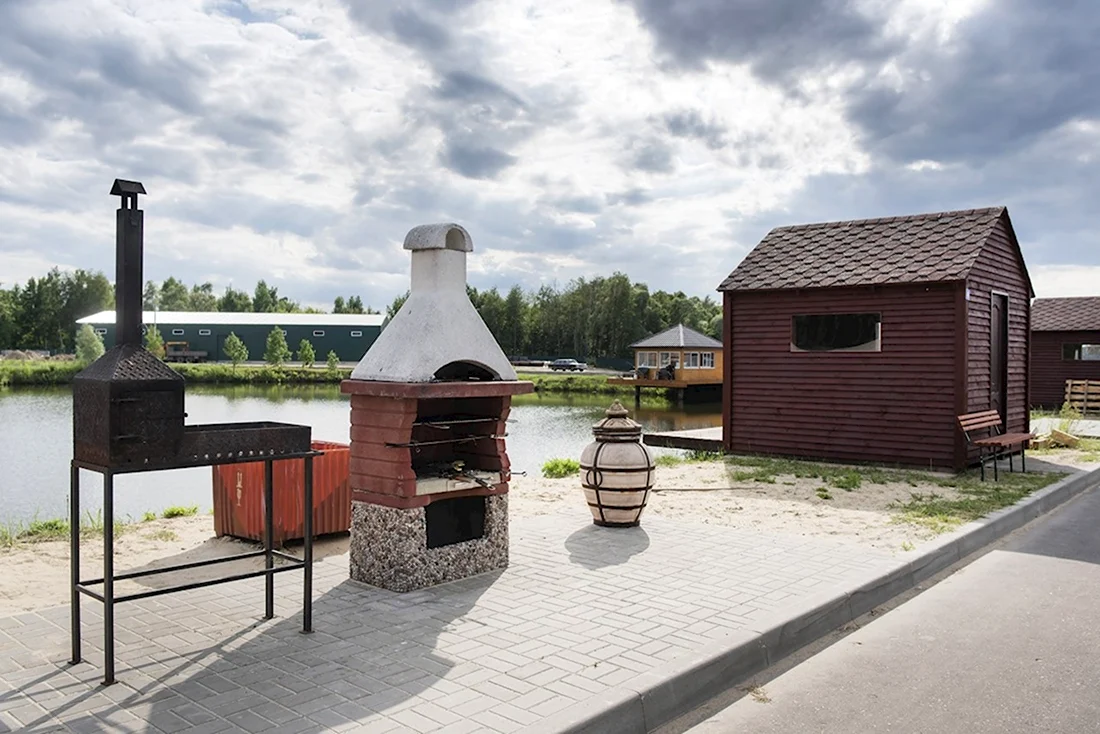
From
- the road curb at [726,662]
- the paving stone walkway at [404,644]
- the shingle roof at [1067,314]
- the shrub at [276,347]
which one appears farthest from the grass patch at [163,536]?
the shrub at [276,347]

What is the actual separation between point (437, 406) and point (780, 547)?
3.29 metres

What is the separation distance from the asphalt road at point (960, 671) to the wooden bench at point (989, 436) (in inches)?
219

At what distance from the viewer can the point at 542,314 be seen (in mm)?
84812

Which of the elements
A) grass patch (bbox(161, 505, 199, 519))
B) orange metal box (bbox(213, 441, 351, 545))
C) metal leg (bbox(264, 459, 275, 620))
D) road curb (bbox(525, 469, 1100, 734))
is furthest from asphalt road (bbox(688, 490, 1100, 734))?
grass patch (bbox(161, 505, 199, 519))

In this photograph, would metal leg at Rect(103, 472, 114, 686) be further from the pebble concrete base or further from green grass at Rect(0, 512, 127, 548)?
green grass at Rect(0, 512, 127, 548)

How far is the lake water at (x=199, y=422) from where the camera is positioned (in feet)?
46.7

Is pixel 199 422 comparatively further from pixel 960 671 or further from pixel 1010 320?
pixel 960 671

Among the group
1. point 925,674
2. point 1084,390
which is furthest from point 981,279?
point 1084,390

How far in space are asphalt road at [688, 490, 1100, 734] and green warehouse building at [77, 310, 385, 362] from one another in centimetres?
7209

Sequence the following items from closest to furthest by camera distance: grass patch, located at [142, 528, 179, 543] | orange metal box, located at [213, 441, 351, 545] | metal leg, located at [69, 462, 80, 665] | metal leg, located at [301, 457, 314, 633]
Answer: metal leg, located at [69, 462, 80, 665] < metal leg, located at [301, 457, 314, 633] < orange metal box, located at [213, 441, 351, 545] < grass patch, located at [142, 528, 179, 543]

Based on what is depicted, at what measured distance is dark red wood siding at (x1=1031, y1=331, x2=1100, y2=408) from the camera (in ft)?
99.0

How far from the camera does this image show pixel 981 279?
14008 millimetres

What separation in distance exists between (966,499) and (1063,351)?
77.5 feet

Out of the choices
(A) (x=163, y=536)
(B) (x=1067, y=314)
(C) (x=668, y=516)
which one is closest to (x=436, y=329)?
(A) (x=163, y=536)
